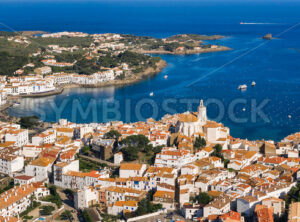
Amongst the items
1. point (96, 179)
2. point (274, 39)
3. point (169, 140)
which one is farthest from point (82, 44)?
point (96, 179)

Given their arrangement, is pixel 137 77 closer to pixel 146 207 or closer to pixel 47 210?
pixel 47 210

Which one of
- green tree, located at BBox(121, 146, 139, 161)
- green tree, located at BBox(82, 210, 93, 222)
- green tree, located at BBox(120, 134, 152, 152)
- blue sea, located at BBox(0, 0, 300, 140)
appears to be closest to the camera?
green tree, located at BBox(82, 210, 93, 222)

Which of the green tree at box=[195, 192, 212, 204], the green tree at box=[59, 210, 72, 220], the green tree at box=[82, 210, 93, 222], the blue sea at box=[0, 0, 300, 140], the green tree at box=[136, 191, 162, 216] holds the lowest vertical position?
the green tree at box=[59, 210, 72, 220]

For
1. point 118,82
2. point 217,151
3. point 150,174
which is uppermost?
point 118,82

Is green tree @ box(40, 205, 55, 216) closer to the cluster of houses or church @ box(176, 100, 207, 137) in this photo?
church @ box(176, 100, 207, 137)

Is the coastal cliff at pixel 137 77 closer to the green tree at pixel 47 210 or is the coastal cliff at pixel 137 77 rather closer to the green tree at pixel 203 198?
the green tree at pixel 47 210

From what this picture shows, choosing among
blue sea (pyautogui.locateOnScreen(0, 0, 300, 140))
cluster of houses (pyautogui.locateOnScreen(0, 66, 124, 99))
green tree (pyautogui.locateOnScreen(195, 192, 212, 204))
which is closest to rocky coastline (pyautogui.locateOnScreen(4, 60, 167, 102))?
cluster of houses (pyautogui.locateOnScreen(0, 66, 124, 99))

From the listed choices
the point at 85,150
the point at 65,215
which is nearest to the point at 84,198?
the point at 65,215

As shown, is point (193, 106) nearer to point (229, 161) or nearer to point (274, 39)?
point (229, 161)
